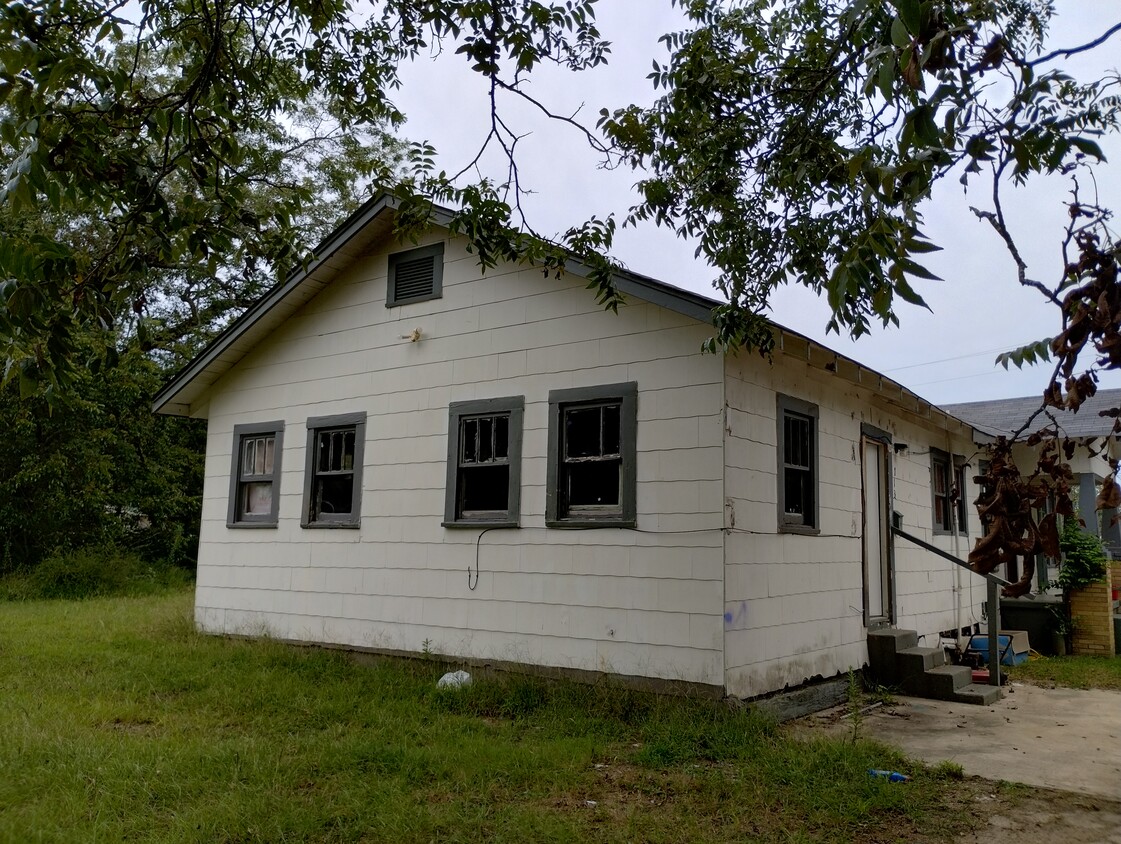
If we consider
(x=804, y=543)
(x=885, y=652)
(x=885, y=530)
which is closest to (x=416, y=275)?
(x=804, y=543)

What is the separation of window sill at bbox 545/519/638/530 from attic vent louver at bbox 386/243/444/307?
3088 millimetres

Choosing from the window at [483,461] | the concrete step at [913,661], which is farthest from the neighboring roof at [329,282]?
the concrete step at [913,661]

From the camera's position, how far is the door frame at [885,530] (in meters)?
10.1

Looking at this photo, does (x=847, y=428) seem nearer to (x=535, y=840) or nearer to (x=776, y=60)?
(x=776, y=60)

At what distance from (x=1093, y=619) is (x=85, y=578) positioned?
18211mm

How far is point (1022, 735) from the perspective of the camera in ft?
25.3

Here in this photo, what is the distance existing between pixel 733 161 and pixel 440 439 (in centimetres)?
426

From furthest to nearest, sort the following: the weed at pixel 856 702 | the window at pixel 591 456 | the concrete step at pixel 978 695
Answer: the concrete step at pixel 978 695, the window at pixel 591 456, the weed at pixel 856 702

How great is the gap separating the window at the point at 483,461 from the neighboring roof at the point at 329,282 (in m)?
1.73

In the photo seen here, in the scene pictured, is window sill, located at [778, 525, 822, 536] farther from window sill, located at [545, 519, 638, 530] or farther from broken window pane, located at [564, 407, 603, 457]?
broken window pane, located at [564, 407, 603, 457]

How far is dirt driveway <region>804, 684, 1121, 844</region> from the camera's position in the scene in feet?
17.5

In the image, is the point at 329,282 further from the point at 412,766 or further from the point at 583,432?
the point at 412,766

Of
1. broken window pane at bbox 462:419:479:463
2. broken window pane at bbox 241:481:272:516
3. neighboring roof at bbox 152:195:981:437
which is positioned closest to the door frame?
neighboring roof at bbox 152:195:981:437

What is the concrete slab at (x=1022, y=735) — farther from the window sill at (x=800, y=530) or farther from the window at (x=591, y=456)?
the window at (x=591, y=456)
